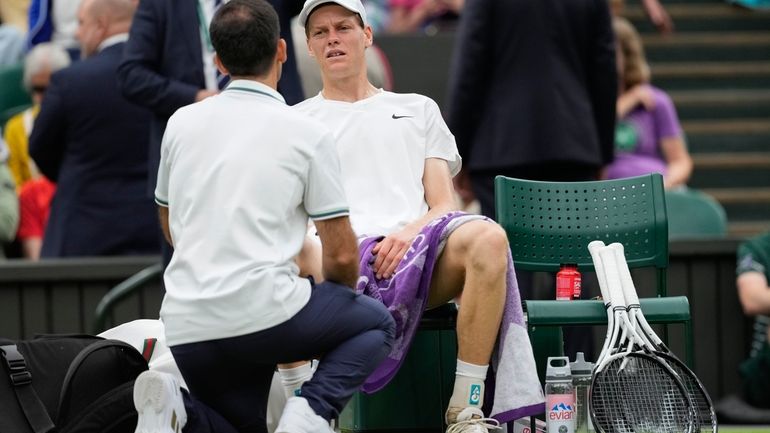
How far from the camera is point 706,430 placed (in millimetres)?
5223

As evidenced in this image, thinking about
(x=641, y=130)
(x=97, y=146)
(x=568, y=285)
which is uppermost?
(x=97, y=146)

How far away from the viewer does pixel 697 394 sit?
207 inches

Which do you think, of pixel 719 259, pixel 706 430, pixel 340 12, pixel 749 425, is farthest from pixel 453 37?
pixel 706 430

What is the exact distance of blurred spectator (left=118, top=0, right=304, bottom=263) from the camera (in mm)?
6648

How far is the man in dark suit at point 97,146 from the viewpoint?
779 centimetres

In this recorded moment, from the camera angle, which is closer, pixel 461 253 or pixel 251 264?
pixel 251 264

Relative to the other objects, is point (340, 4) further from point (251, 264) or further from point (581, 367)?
point (581, 367)

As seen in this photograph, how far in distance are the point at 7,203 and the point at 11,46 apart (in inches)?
120

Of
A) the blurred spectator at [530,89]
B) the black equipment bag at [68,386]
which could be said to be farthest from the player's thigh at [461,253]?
the blurred spectator at [530,89]

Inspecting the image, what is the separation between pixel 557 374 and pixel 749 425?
10.3 feet

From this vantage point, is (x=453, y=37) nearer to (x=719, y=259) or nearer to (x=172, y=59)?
(x=719, y=259)

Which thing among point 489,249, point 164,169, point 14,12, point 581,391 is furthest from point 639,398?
point 14,12

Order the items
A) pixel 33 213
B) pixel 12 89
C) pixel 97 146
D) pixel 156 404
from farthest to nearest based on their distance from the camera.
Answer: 1. pixel 12 89
2. pixel 33 213
3. pixel 97 146
4. pixel 156 404

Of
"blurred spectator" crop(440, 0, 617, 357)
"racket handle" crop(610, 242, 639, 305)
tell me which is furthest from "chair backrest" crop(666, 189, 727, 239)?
"racket handle" crop(610, 242, 639, 305)
